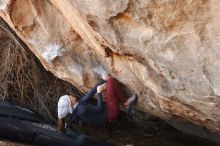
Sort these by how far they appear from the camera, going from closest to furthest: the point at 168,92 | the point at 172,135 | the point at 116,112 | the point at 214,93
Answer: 1. the point at 214,93
2. the point at 168,92
3. the point at 116,112
4. the point at 172,135

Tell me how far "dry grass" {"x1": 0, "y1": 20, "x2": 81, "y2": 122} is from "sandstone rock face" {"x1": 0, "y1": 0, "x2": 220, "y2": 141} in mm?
1835

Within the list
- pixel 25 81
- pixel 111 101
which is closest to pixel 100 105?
pixel 111 101

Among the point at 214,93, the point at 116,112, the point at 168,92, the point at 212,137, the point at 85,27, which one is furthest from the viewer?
the point at 212,137

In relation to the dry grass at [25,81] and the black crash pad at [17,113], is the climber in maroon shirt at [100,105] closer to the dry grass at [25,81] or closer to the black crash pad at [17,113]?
the black crash pad at [17,113]

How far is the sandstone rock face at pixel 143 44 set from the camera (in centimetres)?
403

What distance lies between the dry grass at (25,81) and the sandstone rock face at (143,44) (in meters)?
1.83

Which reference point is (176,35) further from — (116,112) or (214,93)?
(116,112)

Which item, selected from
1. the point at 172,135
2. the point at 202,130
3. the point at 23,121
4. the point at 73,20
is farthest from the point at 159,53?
the point at 172,135

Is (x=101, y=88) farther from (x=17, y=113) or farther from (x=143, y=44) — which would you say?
(x=17, y=113)

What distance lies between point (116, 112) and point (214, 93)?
190cm

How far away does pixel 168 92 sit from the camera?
4.64 m

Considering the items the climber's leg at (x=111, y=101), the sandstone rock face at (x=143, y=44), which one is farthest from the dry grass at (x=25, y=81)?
the climber's leg at (x=111, y=101)

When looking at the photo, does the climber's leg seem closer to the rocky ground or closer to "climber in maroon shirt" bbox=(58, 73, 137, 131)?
"climber in maroon shirt" bbox=(58, 73, 137, 131)

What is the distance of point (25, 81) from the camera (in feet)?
26.6
